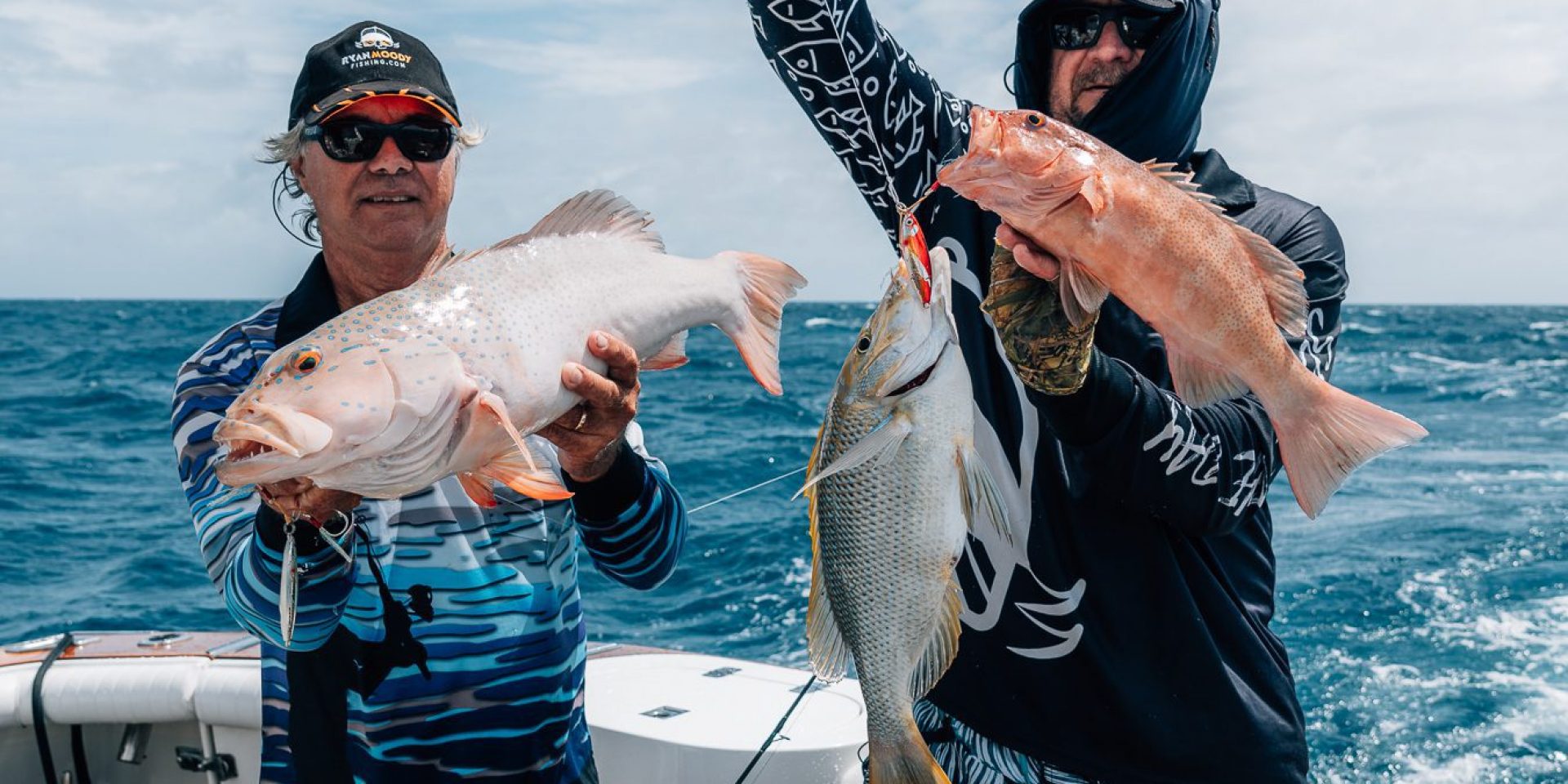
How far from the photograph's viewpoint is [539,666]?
263 cm

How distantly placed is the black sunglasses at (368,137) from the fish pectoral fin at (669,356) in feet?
2.44

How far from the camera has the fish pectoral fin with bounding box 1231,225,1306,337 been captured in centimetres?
216

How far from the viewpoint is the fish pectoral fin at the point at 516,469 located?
1.84 meters

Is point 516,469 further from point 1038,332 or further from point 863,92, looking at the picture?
point 863,92

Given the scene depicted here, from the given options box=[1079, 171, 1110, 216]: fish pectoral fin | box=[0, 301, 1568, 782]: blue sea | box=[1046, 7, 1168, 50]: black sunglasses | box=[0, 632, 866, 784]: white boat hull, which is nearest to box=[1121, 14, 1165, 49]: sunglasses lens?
box=[1046, 7, 1168, 50]: black sunglasses

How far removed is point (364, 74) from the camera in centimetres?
250

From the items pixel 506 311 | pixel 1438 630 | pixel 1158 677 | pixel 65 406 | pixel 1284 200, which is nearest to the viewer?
pixel 506 311

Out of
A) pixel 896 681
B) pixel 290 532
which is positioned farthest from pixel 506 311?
pixel 896 681

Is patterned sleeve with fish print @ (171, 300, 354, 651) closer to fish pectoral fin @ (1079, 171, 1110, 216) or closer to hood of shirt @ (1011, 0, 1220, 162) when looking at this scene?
fish pectoral fin @ (1079, 171, 1110, 216)

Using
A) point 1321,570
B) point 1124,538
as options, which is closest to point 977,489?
point 1124,538

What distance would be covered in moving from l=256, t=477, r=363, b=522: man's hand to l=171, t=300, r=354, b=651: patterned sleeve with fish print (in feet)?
0.56

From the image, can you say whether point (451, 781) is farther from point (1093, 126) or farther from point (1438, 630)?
point (1438, 630)

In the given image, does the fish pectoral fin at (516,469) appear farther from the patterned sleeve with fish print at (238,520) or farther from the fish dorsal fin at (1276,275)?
the fish dorsal fin at (1276,275)

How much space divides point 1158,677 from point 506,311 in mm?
1498
